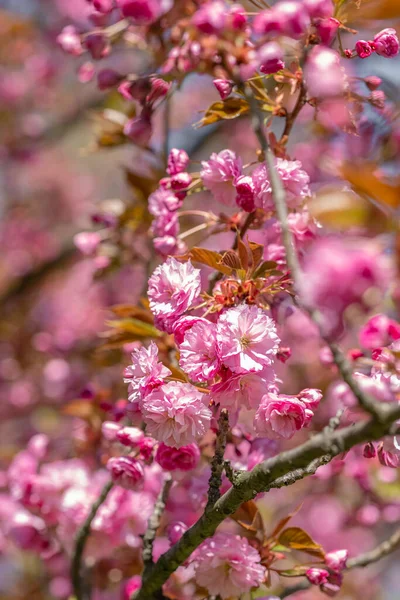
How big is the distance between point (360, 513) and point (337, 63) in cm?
150

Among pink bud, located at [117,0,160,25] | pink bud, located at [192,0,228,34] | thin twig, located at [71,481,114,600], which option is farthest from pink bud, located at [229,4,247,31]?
thin twig, located at [71,481,114,600]

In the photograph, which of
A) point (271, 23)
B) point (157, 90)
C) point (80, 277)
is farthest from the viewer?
Result: point (80, 277)

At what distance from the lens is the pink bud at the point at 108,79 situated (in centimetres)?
181

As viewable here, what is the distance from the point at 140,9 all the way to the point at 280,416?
0.80 m

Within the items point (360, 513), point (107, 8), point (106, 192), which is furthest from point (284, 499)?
point (106, 192)

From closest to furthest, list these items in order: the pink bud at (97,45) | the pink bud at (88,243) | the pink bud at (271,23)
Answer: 1. the pink bud at (271,23)
2. the pink bud at (97,45)
3. the pink bud at (88,243)

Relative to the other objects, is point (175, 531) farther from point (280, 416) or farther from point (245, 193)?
point (245, 193)

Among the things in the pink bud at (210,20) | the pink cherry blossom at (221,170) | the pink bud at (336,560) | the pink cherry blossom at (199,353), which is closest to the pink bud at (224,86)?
the pink cherry blossom at (221,170)

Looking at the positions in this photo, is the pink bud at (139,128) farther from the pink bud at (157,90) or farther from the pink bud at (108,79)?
the pink bud at (108,79)

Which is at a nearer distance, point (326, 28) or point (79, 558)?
point (326, 28)

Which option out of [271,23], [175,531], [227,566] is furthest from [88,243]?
[271,23]

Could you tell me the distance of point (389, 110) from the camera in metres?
1.63

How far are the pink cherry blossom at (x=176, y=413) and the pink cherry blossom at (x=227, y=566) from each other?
0.26 metres

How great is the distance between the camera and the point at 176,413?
1.15 metres
